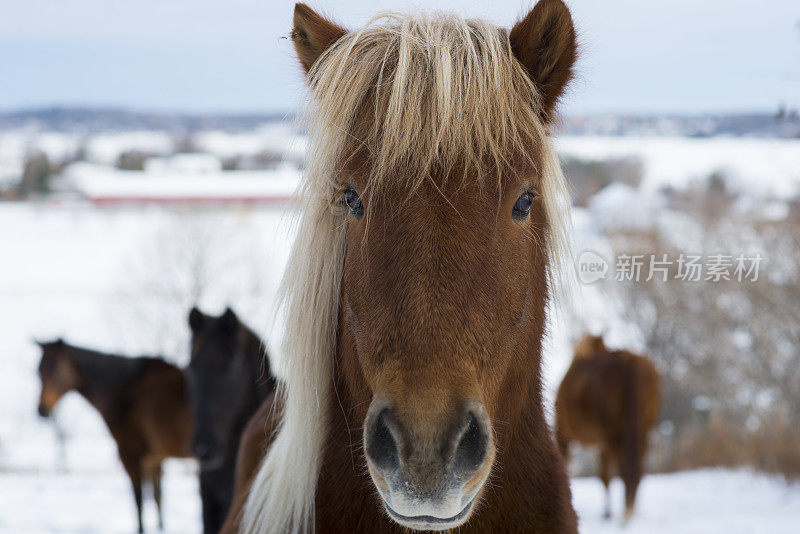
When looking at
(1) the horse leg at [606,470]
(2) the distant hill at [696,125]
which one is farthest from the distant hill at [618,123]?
(1) the horse leg at [606,470]

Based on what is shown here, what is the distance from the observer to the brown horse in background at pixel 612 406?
8695 millimetres

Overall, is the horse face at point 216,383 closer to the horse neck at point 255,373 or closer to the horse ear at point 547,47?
the horse neck at point 255,373

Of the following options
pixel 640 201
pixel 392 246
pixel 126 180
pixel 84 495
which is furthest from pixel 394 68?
pixel 126 180

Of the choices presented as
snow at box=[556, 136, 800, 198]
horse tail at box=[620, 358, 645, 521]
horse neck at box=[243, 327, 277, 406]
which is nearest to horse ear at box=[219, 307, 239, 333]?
horse neck at box=[243, 327, 277, 406]

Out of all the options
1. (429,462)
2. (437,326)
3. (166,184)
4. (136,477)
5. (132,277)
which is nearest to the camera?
(429,462)

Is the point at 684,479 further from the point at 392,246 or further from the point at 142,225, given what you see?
the point at 142,225

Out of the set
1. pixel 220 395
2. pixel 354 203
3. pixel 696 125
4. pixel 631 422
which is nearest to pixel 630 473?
pixel 631 422

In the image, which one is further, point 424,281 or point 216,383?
point 216,383

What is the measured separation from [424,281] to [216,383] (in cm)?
396

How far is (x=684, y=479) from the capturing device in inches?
428

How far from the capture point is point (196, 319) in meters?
5.17

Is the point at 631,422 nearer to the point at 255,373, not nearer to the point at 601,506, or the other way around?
the point at 601,506

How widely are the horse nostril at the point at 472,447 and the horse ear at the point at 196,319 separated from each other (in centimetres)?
424

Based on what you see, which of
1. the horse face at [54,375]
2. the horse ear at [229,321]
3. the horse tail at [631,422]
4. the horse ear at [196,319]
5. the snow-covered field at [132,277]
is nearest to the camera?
the horse ear at [229,321]
